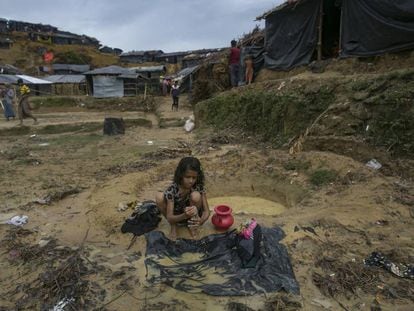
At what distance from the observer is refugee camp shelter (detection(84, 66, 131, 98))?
25.4m

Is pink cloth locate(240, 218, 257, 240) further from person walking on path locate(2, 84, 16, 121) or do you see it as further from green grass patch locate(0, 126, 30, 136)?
person walking on path locate(2, 84, 16, 121)

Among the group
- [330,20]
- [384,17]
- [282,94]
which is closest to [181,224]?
[282,94]

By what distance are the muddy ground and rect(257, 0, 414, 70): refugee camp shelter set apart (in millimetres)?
3832

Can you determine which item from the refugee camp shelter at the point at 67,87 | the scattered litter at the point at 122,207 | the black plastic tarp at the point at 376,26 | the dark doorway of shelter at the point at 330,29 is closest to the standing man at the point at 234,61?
the dark doorway of shelter at the point at 330,29

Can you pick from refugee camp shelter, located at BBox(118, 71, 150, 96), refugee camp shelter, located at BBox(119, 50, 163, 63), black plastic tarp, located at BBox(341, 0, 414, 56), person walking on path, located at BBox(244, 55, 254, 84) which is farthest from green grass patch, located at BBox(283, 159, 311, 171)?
refugee camp shelter, located at BBox(119, 50, 163, 63)

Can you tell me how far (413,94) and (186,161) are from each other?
4.54 m

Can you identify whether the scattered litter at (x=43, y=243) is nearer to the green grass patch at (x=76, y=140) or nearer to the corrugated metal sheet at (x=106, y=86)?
the green grass patch at (x=76, y=140)

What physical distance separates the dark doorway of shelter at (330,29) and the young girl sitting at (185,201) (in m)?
9.18

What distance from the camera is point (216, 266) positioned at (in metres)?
3.19

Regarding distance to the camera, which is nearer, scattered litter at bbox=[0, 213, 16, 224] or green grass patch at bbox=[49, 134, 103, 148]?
scattered litter at bbox=[0, 213, 16, 224]

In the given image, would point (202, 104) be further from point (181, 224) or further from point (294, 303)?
point (294, 303)

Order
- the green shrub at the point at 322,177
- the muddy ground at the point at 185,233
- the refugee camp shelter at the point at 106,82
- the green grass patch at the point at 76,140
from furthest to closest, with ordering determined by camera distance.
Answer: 1. the refugee camp shelter at the point at 106,82
2. the green grass patch at the point at 76,140
3. the green shrub at the point at 322,177
4. the muddy ground at the point at 185,233

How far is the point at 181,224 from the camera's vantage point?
12.7 ft

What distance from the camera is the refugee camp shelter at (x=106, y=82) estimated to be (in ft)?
83.3
